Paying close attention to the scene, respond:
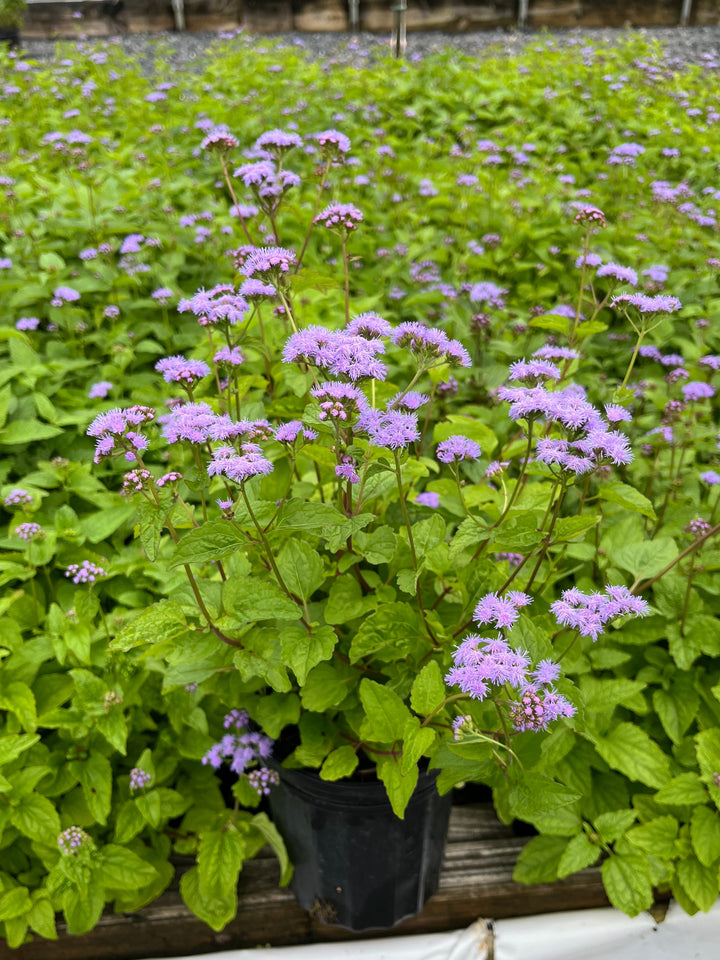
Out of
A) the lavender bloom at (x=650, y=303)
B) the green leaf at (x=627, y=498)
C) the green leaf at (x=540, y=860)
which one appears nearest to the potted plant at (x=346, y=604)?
the green leaf at (x=627, y=498)

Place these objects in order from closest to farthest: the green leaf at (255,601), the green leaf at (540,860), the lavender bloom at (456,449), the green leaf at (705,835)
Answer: the green leaf at (255,601), the lavender bloom at (456,449), the green leaf at (705,835), the green leaf at (540,860)

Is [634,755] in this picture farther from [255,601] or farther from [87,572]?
[87,572]

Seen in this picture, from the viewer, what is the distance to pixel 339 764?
5.59 ft

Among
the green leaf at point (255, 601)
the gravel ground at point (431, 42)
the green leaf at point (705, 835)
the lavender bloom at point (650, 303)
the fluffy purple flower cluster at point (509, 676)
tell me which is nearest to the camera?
the fluffy purple flower cluster at point (509, 676)

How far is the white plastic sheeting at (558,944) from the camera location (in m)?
2.08

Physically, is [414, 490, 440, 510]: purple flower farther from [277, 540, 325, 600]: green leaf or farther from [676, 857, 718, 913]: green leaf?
[676, 857, 718, 913]: green leaf

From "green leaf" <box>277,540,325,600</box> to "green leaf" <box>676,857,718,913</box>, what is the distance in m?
1.31

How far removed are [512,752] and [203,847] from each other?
1.07 m

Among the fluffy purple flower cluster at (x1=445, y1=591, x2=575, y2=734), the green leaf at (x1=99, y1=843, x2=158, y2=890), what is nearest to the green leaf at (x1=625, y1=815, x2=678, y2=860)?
the fluffy purple flower cluster at (x1=445, y1=591, x2=575, y2=734)

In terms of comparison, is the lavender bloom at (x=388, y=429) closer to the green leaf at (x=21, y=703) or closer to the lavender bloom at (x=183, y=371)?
the lavender bloom at (x=183, y=371)

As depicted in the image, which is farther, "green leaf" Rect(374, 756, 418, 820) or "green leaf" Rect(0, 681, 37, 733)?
"green leaf" Rect(0, 681, 37, 733)

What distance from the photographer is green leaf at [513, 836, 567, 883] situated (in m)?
2.06

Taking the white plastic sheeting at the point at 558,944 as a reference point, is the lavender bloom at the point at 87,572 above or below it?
above

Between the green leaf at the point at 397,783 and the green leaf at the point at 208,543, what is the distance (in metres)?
0.60
